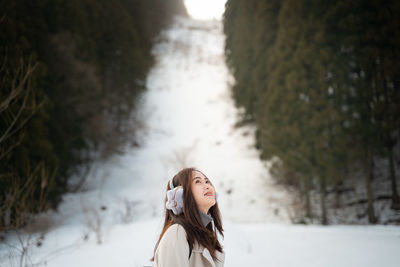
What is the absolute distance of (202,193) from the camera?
1652 millimetres

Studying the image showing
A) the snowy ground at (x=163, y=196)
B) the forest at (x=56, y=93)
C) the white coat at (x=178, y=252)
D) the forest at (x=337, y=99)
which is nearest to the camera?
the white coat at (x=178, y=252)

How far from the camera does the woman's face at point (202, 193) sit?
5.42 ft

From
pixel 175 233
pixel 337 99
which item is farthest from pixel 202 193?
pixel 337 99

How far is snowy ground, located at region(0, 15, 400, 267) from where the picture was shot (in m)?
4.91

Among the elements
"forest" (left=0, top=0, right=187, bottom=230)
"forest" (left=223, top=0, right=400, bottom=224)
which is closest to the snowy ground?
"forest" (left=0, top=0, right=187, bottom=230)

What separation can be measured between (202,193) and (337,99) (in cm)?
774

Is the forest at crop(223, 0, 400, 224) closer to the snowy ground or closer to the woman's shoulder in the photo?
the snowy ground

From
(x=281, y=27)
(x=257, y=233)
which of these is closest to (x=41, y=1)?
(x=281, y=27)

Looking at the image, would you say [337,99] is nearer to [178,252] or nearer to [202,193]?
[202,193]

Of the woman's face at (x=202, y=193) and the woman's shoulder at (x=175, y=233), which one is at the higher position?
the woman's face at (x=202, y=193)

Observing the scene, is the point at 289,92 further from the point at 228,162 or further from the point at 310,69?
the point at 228,162

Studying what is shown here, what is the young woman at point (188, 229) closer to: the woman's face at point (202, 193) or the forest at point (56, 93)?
the woman's face at point (202, 193)

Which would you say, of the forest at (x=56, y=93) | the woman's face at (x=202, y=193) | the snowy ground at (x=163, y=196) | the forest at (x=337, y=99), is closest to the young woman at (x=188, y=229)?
the woman's face at (x=202, y=193)

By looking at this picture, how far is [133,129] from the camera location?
20.0 m
